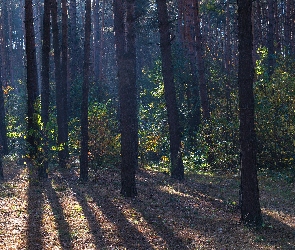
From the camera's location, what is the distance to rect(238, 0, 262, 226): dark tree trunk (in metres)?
11.3

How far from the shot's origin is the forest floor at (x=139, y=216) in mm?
10305

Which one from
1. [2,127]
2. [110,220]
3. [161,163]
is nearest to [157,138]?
[161,163]

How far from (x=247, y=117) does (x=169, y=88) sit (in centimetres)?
788

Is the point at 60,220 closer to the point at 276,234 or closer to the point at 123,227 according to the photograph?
the point at 123,227

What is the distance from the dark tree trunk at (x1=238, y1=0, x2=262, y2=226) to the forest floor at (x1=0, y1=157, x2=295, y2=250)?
537mm

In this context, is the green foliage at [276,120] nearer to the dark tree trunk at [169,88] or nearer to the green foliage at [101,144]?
the dark tree trunk at [169,88]

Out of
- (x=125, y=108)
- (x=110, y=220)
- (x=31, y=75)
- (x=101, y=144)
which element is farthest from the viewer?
(x=101, y=144)

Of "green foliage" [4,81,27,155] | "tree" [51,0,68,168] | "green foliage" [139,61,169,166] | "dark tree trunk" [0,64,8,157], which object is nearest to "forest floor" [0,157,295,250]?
"tree" [51,0,68,168]

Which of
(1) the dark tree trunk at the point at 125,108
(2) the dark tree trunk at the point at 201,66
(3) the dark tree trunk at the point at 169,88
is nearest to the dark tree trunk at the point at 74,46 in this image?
(2) the dark tree trunk at the point at 201,66

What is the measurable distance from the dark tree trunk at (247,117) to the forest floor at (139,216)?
21.1 inches

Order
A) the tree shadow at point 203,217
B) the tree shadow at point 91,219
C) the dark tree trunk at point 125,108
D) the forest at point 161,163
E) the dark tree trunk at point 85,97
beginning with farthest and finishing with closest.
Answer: the dark tree trunk at point 85,97
the dark tree trunk at point 125,108
the forest at point 161,163
the tree shadow at point 203,217
the tree shadow at point 91,219

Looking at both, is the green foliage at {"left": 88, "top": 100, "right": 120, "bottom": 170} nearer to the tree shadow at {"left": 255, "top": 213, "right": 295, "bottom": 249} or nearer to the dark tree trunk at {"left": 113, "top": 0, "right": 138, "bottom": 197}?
the dark tree trunk at {"left": 113, "top": 0, "right": 138, "bottom": 197}

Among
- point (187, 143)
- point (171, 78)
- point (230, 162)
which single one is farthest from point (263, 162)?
point (187, 143)

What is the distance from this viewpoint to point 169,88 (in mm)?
19125
